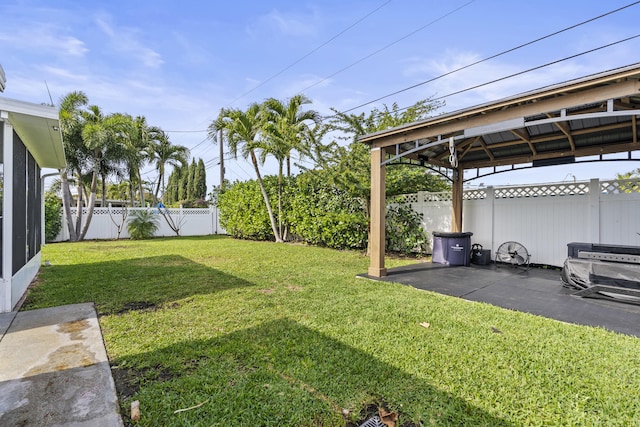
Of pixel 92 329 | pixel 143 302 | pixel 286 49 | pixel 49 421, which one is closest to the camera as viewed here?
pixel 49 421

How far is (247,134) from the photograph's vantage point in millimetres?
11922

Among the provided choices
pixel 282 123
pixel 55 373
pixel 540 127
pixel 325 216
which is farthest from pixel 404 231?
pixel 55 373

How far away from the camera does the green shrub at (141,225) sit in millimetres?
13625

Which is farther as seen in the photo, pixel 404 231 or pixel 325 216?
pixel 325 216

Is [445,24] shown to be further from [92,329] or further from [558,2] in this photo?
[92,329]

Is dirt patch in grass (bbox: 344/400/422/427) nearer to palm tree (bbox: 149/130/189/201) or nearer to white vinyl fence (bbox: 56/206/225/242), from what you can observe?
white vinyl fence (bbox: 56/206/225/242)

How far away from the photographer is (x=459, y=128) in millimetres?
4852

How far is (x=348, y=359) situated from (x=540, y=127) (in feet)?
18.8

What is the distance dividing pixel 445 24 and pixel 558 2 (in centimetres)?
235

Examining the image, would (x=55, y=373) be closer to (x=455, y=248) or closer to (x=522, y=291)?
(x=522, y=291)

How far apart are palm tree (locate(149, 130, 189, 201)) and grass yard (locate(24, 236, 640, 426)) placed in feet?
47.2

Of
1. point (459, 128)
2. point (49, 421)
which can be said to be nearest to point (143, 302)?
point (49, 421)

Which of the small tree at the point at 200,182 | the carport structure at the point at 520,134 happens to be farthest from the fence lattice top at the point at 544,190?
the small tree at the point at 200,182

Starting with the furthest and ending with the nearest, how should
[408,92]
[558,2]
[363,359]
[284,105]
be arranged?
[284,105] < [408,92] < [558,2] < [363,359]
